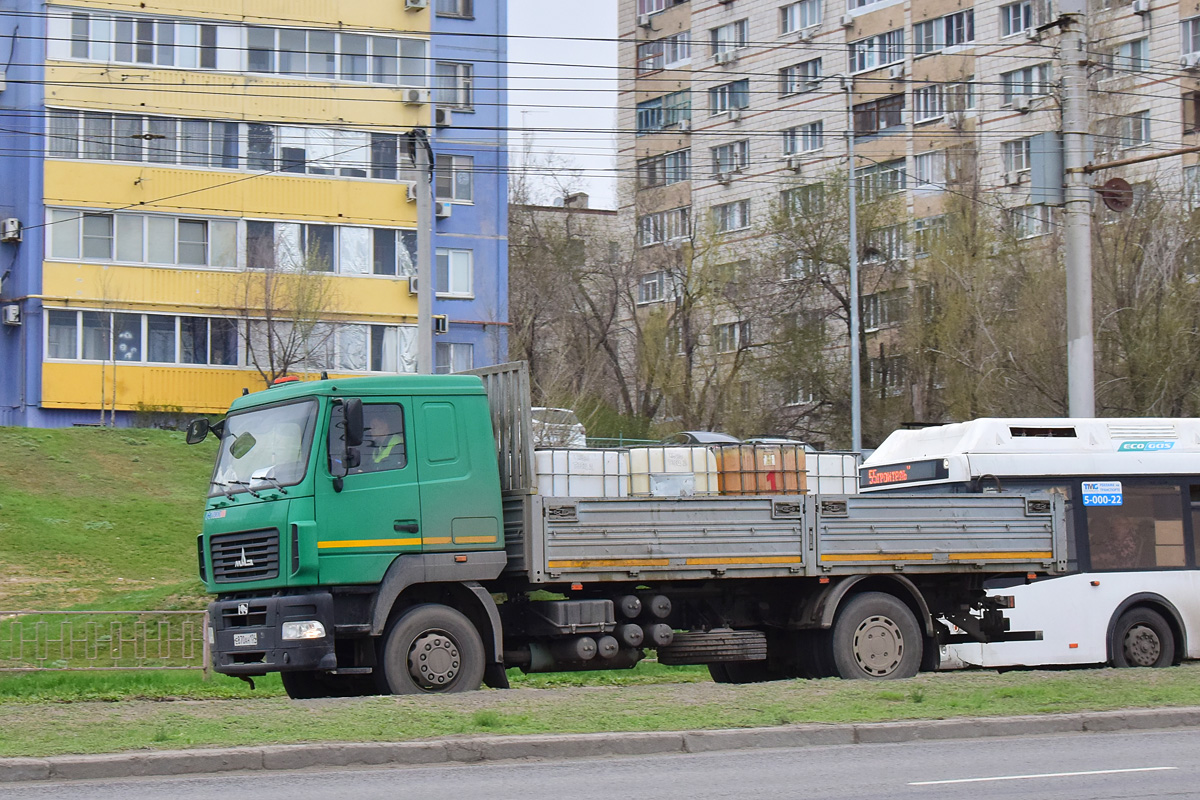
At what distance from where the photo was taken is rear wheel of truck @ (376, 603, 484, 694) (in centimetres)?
1447

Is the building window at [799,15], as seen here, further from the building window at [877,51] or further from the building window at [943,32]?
the building window at [943,32]

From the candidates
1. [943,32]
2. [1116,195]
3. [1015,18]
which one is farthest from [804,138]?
[1116,195]

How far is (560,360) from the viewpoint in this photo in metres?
48.5

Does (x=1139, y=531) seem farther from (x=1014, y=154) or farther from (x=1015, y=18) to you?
(x=1015, y=18)

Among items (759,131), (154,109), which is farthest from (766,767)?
(759,131)

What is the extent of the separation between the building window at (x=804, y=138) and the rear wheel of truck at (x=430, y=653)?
165ft

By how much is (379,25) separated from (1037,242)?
19745mm

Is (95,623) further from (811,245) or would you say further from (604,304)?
(604,304)

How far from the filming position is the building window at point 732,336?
51.1m

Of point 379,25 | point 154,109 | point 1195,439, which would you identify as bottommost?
point 1195,439

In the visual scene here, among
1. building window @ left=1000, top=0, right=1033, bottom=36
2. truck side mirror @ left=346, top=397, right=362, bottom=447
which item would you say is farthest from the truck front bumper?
building window @ left=1000, top=0, right=1033, bottom=36

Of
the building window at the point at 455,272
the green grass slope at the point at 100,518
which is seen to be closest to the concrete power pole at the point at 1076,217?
the green grass slope at the point at 100,518

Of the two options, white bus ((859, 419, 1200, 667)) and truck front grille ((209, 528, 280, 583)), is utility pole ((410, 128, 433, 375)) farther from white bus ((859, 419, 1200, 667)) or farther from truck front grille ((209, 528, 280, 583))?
truck front grille ((209, 528, 280, 583))

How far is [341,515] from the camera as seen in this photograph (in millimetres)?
14445
